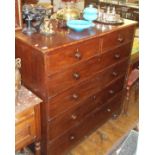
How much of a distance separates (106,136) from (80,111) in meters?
0.53

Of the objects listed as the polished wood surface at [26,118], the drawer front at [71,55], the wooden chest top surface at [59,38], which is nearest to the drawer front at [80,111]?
the polished wood surface at [26,118]

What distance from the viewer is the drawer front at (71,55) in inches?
48.7

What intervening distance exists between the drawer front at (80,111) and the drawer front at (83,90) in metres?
0.05

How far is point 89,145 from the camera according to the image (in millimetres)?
1905

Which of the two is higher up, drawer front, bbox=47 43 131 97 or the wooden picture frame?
the wooden picture frame

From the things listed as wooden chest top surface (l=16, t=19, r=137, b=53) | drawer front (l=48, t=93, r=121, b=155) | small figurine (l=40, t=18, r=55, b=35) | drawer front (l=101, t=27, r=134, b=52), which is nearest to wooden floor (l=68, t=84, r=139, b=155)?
drawer front (l=48, t=93, r=121, b=155)

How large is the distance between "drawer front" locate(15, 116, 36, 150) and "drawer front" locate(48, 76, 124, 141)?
12 cm

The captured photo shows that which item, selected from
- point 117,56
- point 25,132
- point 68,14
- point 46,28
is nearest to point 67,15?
point 68,14

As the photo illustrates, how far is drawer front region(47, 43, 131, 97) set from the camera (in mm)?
1320

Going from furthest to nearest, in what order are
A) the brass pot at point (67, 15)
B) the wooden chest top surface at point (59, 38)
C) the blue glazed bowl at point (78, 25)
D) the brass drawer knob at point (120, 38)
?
the brass drawer knob at point (120, 38) < the brass pot at point (67, 15) < the blue glazed bowl at point (78, 25) < the wooden chest top surface at point (59, 38)

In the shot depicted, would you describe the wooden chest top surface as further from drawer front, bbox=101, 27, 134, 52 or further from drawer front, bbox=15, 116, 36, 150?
drawer front, bbox=15, 116, 36, 150

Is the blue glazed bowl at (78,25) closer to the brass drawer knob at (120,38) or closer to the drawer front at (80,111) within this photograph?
the brass drawer knob at (120,38)
